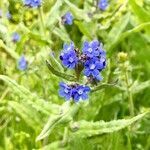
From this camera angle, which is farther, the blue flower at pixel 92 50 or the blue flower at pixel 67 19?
the blue flower at pixel 67 19

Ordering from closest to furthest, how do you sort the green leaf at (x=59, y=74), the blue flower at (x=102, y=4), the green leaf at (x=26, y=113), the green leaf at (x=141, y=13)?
1. the green leaf at (x=59, y=74)
2. the green leaf at (x=26, y=113)
3. the green leaf at (x=141, y=13)
4. the blue flower at (x=102, y=4)

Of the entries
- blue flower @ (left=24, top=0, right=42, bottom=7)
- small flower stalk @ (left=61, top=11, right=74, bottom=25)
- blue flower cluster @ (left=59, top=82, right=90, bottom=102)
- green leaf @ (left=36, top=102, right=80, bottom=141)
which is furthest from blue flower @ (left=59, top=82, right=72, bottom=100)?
small flower stalk @ (left=61, top=11, right=74, bottom=25)

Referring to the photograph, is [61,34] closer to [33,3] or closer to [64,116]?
[33,3]

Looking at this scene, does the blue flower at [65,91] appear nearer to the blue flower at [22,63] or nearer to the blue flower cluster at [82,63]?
the blue flower cluster at [82,63]

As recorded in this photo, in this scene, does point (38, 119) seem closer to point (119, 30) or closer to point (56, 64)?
point (56, 64)

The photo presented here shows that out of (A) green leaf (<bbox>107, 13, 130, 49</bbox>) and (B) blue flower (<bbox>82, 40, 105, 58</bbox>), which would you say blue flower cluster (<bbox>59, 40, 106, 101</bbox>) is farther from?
(A) green leaf (<bbox>107, 13, 130, 49</bbox>)

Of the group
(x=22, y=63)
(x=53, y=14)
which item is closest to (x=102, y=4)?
(x=53, y=14)

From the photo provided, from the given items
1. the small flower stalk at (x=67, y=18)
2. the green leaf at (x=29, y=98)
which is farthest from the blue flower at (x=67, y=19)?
the green leaf at (x=29, y=98)
